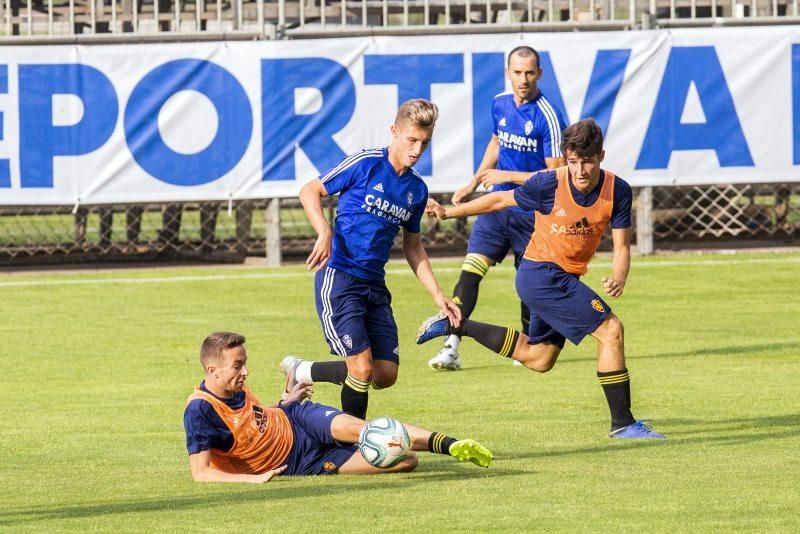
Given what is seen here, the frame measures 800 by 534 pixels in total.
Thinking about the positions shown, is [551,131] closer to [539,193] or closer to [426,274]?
[539,193]

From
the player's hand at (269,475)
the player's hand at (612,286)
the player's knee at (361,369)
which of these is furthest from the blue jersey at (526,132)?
the player's hand at (269,475)

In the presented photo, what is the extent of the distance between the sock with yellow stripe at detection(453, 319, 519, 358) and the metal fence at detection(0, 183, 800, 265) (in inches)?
352

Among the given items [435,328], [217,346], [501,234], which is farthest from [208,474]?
[501,234]

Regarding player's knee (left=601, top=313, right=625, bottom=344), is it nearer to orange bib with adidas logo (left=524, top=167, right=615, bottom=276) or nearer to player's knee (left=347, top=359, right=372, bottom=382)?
orange bib with adidas logo (left=524, top=167, right=615, bottom=276)

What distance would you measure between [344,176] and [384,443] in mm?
1691

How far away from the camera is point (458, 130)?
18.7 m

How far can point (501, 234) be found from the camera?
12328 mm

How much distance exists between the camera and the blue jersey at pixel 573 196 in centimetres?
893

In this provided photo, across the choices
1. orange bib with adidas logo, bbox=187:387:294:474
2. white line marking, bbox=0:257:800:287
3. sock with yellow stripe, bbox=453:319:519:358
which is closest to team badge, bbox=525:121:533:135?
sock with yellow stripe, bbox=453:319:519:358

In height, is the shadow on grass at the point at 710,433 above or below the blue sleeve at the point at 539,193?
below

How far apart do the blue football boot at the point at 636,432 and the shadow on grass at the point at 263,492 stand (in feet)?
3.72

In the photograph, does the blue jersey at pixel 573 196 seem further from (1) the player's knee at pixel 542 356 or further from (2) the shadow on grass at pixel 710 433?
(2) the shadow on grass at pixel 710 433

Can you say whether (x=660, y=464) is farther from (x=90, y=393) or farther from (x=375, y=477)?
(x=90, y=393)

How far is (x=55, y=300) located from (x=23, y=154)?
8.55ft
